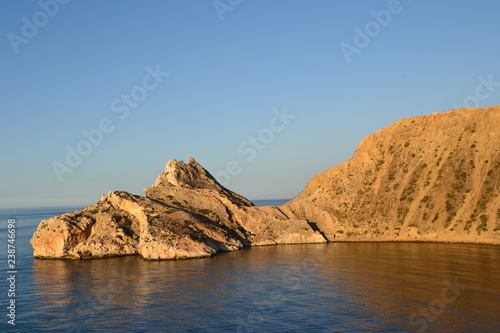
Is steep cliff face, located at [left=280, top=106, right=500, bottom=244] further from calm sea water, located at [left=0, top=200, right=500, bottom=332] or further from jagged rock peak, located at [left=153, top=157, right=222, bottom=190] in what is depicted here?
jagged rock peak, located at [left=153, top=157, right=222, bottom=190]

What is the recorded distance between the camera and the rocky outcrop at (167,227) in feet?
296

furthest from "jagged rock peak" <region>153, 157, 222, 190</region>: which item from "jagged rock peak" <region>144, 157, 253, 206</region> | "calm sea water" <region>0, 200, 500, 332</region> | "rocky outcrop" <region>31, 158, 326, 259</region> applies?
"calm sea water" <region>0, 200, 500, 332</region>

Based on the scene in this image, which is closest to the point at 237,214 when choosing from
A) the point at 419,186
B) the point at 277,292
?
the point at 419,186

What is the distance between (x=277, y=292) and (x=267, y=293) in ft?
4.54

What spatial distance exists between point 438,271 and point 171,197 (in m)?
67.1

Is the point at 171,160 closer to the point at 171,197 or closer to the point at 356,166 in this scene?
the point at 171,197

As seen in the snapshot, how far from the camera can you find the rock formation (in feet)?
304

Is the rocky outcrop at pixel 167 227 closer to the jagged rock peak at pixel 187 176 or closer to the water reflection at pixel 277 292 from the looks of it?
the jagged rock peak at pixel 187 176

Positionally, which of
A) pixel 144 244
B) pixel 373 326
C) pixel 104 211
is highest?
pixel 104 211

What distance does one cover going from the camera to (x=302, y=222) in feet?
366

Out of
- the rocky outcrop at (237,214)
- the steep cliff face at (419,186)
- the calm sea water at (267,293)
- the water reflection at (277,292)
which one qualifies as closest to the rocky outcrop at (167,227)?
the rocky outcrop at (237,214)

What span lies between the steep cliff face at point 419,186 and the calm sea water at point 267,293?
1569 cm

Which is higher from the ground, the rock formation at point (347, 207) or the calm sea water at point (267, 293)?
the rock formation at point (347, 207)

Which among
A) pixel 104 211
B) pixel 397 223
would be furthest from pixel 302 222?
pixel 104 211
